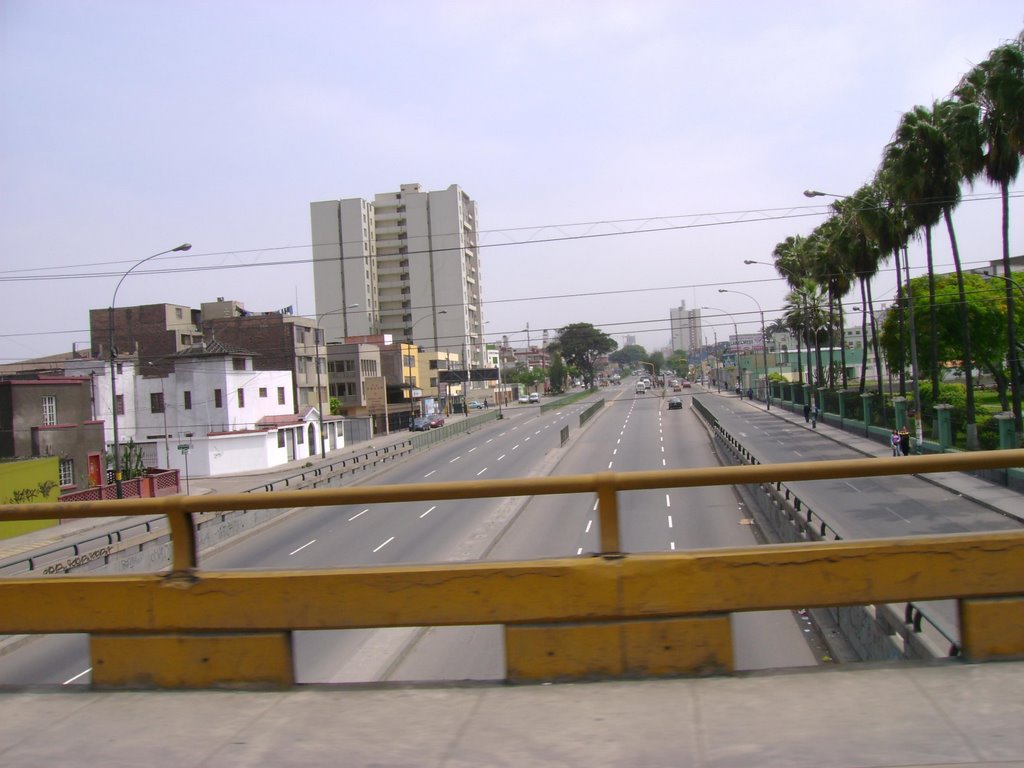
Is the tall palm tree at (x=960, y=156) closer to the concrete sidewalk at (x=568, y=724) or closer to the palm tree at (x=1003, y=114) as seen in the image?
the palm tree at (x=1003, y=114)

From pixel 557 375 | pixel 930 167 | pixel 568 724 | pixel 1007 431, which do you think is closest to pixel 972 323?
pixel 930 167

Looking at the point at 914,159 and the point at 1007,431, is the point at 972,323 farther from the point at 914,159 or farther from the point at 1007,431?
the point at 1007,431

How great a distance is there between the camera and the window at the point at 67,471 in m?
40.2

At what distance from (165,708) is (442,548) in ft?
7.36

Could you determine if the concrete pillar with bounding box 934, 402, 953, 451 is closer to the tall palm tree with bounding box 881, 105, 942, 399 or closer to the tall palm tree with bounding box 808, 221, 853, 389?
the tall palm tree with bounding box 881, 105, 942, 399

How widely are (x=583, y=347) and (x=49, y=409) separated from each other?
447 feet

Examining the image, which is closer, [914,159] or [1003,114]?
[1003,114]

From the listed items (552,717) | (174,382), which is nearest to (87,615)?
(552,717)

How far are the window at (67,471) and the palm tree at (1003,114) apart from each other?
129 feet

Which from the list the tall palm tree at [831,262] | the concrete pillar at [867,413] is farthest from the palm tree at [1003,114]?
the tall palm tree at [831,262]

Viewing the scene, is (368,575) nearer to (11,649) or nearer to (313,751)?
(313,751)

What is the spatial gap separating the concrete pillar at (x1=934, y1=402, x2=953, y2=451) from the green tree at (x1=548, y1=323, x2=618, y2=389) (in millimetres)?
130198

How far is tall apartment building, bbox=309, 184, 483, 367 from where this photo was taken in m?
128

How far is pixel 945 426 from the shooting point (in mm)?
35125
